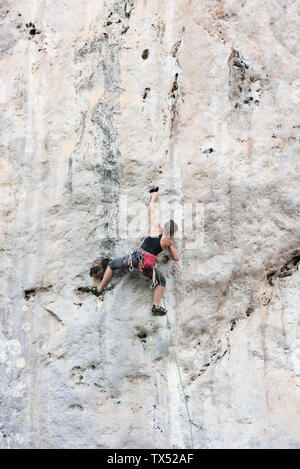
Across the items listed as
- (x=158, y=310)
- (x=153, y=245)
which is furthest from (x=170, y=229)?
(x=158, y=310)

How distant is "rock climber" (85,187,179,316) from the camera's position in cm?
572

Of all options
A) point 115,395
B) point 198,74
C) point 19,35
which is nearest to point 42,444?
point 115,395

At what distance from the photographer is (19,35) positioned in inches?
268

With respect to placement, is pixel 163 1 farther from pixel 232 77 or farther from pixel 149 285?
pixel 149 285

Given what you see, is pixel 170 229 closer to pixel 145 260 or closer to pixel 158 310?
pixel 145 260

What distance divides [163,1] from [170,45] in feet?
1.89

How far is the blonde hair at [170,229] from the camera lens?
591 cm

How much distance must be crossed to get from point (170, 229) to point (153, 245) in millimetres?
283

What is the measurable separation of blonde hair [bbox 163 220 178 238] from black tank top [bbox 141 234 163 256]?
0.39 ft

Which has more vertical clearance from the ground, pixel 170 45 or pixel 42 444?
pixel 170 45

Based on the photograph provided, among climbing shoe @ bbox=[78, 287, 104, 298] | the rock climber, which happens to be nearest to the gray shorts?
the rock climber

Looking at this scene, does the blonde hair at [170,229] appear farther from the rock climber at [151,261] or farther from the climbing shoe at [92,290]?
the climbing shoe at [92,290]

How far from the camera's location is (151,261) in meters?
5.70
